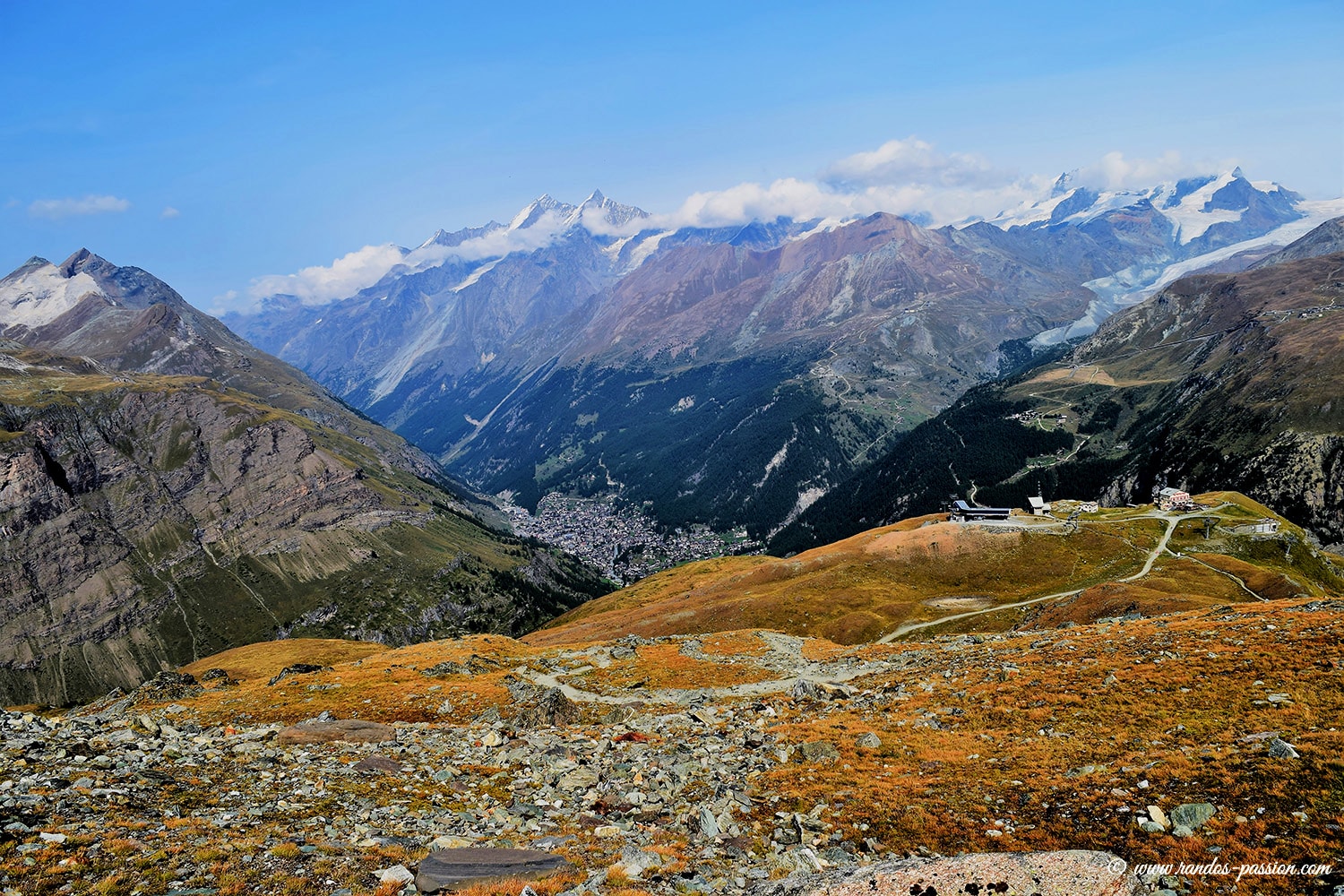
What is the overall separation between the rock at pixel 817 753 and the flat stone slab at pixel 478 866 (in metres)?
15.6

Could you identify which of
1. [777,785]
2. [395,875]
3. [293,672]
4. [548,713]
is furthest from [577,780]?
[293,672]

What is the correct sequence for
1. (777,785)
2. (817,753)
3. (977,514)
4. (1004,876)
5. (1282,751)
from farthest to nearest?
(977,514)
(817,753)
(777,785)
(1282,751)
(1004,876)

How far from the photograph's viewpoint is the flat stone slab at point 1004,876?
15812 millimetres

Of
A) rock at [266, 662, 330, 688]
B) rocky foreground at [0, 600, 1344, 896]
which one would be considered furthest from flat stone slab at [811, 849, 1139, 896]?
rock at [266, 662, 330, 688]

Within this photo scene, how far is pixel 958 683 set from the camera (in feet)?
136

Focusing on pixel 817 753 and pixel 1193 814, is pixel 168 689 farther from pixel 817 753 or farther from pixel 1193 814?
pixel 1193 814

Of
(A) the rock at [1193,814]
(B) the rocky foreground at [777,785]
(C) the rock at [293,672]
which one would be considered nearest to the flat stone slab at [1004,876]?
(B) the rocky foreground at [777,785]

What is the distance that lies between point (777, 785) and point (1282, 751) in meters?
18.1

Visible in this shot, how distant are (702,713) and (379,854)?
27956mm

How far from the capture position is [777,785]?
28.5 meters

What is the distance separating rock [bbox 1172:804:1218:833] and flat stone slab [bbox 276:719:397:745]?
128 ft

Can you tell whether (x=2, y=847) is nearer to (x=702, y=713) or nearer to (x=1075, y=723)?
(x=702, y=713)

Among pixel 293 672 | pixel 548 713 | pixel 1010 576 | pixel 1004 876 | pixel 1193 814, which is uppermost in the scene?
pixel 1004 876

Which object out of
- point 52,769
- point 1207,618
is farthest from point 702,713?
point 1207,618
